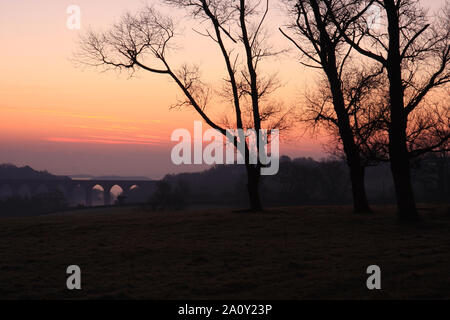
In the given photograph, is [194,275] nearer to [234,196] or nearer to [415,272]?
[415,272]

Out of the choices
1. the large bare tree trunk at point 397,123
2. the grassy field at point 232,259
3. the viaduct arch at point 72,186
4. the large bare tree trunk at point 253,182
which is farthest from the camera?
the viaduct arch at point 72,186

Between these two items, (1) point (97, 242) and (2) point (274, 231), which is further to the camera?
(2) point (274, 231)

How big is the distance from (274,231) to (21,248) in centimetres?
915

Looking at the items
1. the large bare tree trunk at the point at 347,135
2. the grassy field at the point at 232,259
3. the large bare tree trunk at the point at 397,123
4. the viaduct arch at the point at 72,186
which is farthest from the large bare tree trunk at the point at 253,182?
the viaduct arch at the point at 72,186

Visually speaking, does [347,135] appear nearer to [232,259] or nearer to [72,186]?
[232,259]

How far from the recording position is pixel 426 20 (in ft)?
64.1

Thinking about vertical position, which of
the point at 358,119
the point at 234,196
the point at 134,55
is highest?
the point at 134,55

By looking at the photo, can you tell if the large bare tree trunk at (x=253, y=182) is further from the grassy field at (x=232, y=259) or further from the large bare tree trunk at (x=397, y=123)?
the large bare tree trunk at (x=397, y=123)

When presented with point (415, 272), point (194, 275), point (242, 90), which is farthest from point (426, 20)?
point (194, 275)

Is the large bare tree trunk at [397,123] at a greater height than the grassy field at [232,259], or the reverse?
the large bare tree trunk at [397,123]

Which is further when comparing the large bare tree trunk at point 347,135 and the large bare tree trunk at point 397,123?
the large bare tree trunk at point 347,135

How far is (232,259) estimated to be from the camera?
469 inches

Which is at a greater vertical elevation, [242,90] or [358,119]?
[242,90]

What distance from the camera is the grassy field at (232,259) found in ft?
28.4
